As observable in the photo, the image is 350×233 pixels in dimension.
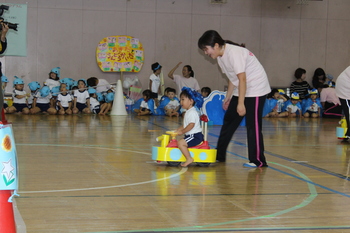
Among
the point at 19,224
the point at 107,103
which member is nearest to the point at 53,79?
the point at 107,103

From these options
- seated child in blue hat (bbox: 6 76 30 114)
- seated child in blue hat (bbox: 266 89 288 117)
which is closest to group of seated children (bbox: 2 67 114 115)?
seated child in blue hat (bbox: 6 76 30 114)

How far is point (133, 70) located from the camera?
1647cm

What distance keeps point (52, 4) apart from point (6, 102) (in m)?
3.34

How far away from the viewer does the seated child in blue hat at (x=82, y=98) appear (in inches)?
576

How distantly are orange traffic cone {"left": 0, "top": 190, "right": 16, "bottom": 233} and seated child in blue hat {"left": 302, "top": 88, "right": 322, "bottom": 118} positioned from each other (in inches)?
530

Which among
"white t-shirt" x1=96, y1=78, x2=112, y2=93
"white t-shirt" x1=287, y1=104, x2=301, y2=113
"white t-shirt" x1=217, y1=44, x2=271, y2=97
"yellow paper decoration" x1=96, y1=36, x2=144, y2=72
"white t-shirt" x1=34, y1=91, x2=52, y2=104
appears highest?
"yellow paper decoration" x1=96, y1=36, x2=144, y2=72

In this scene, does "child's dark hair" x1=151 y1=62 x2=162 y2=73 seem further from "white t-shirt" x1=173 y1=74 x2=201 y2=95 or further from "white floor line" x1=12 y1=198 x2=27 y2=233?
"white floor line" x1=12 y1=198 x2=27 y2=233

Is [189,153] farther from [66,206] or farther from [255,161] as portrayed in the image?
[66,206]

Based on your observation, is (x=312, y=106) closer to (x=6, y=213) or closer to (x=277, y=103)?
(x=277, y=103)

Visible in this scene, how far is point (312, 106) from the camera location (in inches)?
615

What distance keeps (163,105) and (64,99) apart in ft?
8.71

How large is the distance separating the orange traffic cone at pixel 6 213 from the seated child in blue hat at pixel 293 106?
13440 millimetres

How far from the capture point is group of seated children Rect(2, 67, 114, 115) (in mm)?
14219

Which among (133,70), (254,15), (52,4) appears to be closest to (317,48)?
(254,15)
